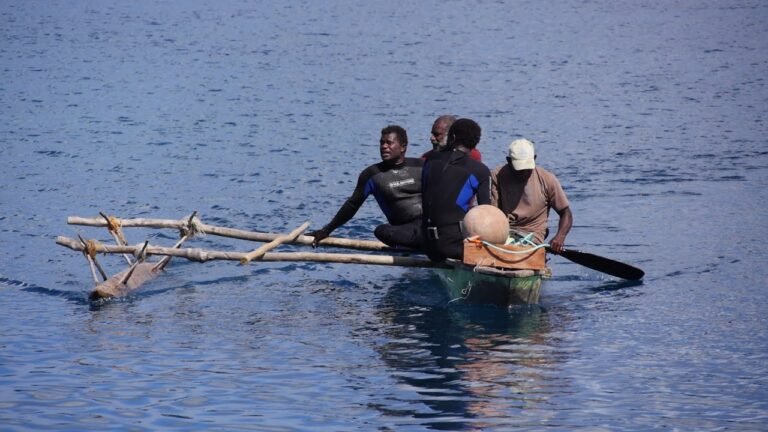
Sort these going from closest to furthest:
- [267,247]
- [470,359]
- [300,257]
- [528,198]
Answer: [470,359] < [528,198] < [300,257] < [267,247]

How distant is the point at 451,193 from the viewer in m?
15.1

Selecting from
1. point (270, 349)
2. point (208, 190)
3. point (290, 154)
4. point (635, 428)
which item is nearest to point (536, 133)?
point (290, 154)

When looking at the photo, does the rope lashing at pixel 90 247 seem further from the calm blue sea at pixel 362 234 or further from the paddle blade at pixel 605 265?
the paddle blade at pixel 605 265

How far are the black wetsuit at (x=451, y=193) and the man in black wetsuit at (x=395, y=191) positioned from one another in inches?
25.1

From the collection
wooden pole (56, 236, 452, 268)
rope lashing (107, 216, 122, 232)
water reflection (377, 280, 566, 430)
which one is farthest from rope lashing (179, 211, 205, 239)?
water reflection (377, 280, 566, 430)

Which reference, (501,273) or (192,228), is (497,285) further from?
(192,228)

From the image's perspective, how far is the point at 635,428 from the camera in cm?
1134

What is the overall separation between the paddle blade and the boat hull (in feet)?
3.47

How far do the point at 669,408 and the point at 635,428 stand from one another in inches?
28.6

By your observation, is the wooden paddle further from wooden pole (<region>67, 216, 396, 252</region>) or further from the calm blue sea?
wooden pole (<region>67, 216, 396, 252</region>)

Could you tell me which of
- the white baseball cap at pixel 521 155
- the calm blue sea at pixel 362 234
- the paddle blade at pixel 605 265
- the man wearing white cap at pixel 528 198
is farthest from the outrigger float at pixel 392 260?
the white baseball cap at pixel 521 155

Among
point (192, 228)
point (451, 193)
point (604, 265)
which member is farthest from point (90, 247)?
point (604, 265)

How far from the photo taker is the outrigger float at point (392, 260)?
1431 cm

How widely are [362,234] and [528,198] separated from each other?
252 inches
